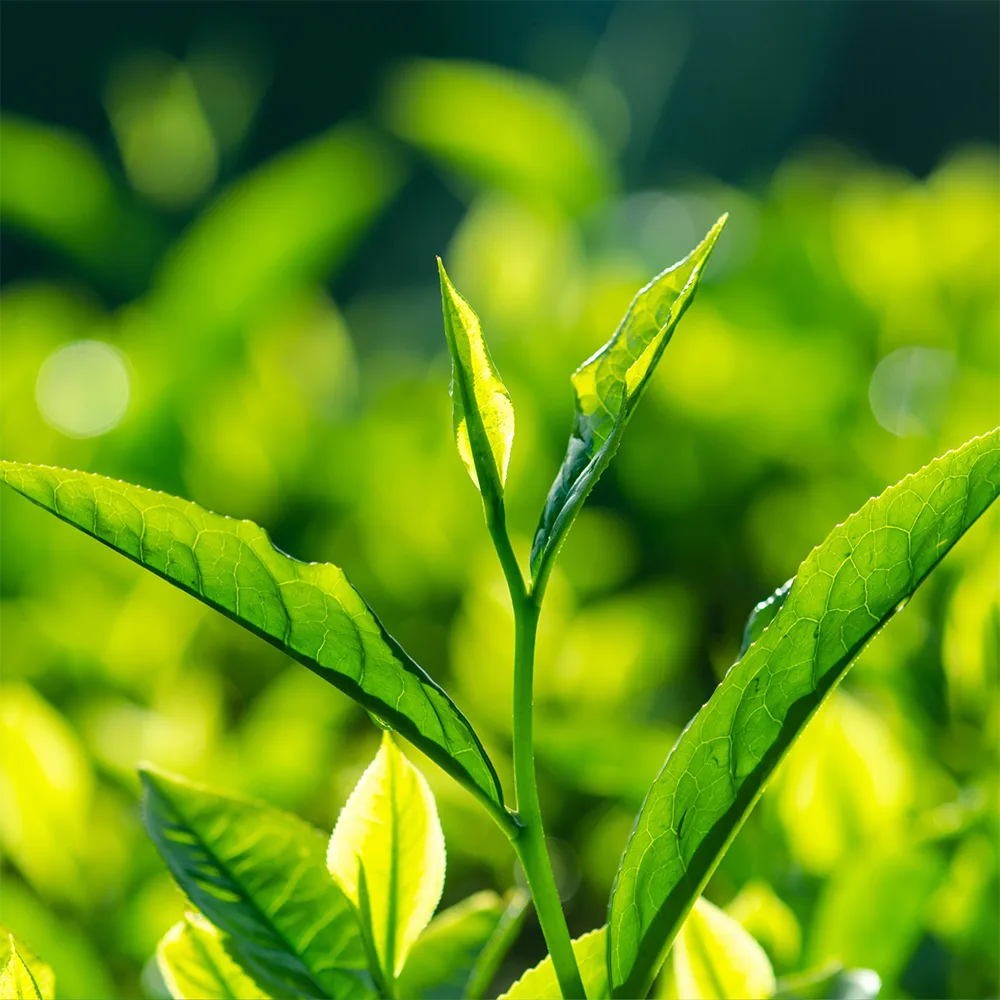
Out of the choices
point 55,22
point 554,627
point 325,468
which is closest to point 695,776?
point 554,627

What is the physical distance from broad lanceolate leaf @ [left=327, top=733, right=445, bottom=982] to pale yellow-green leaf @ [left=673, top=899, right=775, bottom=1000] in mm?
109

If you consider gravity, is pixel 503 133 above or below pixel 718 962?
above

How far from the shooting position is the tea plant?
0.41 m

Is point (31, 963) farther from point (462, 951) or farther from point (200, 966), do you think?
point (462, 951)

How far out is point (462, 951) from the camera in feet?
1.73

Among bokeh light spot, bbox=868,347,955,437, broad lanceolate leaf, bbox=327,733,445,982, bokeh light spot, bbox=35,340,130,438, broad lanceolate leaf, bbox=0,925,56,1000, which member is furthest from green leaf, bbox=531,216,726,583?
bokeh light spot, bbox=35,340,130,438

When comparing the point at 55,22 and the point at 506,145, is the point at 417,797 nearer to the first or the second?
the point at 506,145

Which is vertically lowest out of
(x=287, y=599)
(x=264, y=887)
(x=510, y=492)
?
(x=510, y=492)

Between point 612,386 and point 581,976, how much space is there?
0.70ft

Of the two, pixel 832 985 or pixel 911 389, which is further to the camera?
pixel 911 389

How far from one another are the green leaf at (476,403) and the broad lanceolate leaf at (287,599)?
7 centimetres

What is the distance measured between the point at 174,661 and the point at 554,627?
35 cm

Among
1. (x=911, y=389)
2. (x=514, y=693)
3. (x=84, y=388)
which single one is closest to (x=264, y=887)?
(x=514, y=693)

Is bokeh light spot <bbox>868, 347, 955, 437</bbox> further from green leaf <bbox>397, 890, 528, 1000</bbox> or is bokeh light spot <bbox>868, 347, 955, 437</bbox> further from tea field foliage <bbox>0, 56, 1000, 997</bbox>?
green leaf <bbox>397, 890, 528, 1000</bbox>
